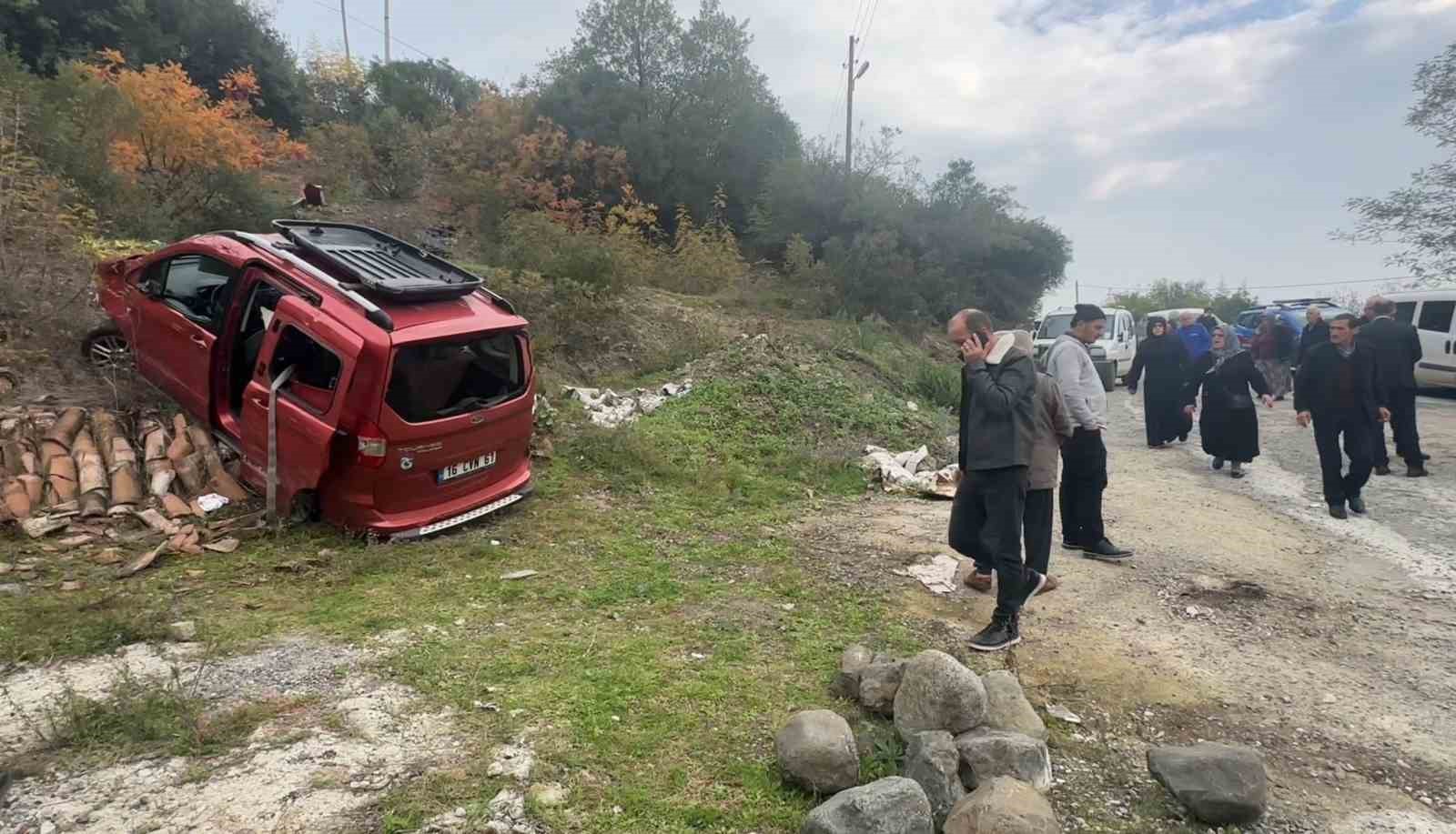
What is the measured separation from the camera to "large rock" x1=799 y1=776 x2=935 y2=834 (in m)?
2.48

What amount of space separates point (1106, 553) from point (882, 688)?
2.86 m

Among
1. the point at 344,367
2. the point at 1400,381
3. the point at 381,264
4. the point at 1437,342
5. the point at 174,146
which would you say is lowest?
the point at 1400,381

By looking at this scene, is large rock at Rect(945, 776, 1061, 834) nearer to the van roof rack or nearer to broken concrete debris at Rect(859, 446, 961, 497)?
the van roof rack

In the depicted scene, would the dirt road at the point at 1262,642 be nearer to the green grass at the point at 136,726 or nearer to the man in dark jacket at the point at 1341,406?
the man in dark jacket at the point at 1341,406

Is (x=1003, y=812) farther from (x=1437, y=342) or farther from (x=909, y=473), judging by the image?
(x=1437, y=342)

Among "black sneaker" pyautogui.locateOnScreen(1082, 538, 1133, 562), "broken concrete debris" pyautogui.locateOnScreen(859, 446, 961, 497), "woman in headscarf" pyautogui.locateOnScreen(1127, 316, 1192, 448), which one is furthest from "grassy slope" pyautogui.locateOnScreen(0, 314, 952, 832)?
"woman in headscarf" pyautogui.locateOnScreen(1127, 316, 1192, 448)

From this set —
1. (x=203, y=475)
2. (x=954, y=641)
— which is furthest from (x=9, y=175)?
(x=954, y=641)

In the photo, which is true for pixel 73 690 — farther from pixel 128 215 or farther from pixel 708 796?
pixel 128 215

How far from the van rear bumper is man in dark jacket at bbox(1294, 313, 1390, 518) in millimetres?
6334

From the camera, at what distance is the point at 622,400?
→ 9.95 metres

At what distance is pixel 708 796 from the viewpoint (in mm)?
2809

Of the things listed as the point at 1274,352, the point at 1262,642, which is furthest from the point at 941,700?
the point at 1274,352

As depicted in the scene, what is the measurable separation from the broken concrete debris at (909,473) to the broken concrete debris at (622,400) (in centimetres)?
259

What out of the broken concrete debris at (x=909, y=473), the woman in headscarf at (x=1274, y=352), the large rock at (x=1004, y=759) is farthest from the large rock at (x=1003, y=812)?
the woman in headscarf at (x=1274, y=352)
